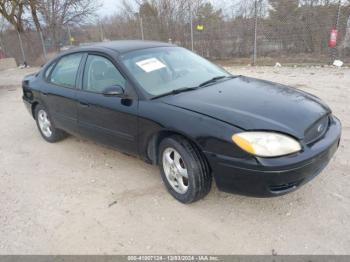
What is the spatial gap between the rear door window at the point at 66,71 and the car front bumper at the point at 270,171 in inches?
90.2

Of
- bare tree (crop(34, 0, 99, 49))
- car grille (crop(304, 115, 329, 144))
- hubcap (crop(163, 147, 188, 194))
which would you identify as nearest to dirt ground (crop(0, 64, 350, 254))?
hubcap (crop(163, 147, 188, 194))

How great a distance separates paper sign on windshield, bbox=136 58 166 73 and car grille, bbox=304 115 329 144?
1.72 meters

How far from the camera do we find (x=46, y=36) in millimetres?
17828

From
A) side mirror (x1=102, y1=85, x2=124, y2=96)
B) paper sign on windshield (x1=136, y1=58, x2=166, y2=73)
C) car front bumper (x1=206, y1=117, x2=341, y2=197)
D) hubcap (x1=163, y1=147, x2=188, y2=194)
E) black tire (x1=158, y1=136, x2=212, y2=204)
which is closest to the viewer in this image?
car front bumper (x1=206, y1=117, x2=341, y2=197)

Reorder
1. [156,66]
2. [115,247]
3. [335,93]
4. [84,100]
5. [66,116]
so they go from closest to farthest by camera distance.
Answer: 1. [115,247]
2. [156,66]
3. [84,100]
4. [66,116]
5. [335,93]

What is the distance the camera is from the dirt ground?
2.46 metres

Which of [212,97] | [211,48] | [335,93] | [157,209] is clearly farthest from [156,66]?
[211,48]

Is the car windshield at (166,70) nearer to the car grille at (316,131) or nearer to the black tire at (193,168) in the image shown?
the black tire at (193,168)

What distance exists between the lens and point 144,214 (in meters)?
2.87

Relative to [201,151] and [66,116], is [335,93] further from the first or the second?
[66,116]

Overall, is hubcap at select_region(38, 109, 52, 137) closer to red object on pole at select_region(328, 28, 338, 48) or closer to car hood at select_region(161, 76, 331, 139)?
car hood at select_region(161, 76, 331, 139)

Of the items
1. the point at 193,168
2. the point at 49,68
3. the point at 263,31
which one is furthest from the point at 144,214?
the point at 263,31

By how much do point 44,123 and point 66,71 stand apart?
1.17 meters

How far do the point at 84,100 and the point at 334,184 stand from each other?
9.75 ft
